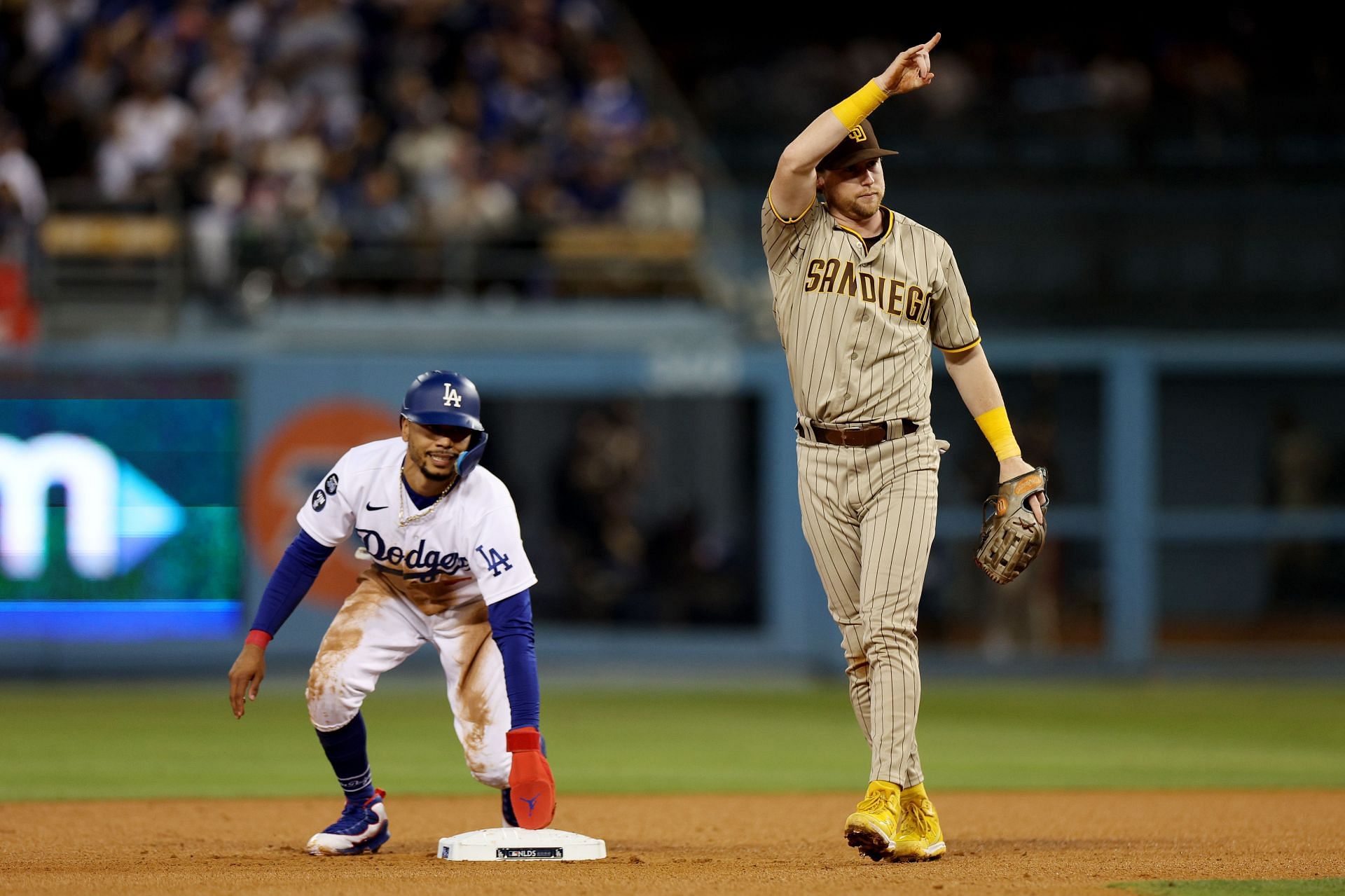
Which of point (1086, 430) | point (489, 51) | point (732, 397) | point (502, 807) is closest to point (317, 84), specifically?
point (489, 51)

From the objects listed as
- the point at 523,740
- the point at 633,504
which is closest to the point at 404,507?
the point at 523,740

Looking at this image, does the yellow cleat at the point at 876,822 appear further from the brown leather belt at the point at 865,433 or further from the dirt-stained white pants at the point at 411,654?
the dirt-stained white pants at the point at 411,654

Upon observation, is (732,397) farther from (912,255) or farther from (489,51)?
(912,255)

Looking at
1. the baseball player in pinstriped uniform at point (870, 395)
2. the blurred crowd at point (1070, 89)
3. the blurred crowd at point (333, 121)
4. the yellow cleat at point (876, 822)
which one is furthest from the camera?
the blurred crowd at point (1070, 89)

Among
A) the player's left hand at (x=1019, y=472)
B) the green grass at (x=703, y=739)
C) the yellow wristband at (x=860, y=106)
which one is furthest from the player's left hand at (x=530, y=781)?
the green grass at (x=703, y=739)

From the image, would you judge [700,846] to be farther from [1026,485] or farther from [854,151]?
[854,151]

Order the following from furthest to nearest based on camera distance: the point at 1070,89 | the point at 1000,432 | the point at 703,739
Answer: the point at 1070,89, the point at 703,739, the point at 1000,432
